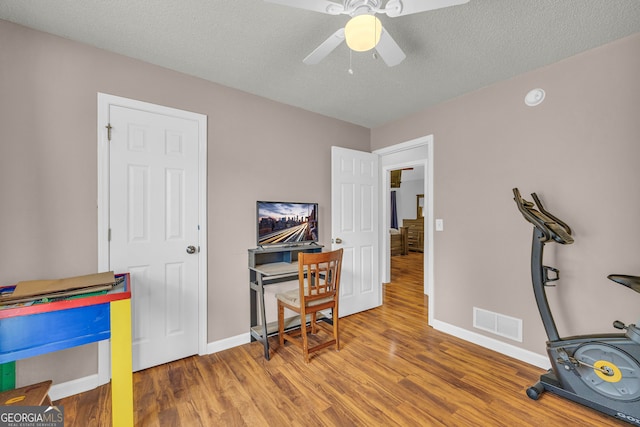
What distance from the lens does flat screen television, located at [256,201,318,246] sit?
108 inches

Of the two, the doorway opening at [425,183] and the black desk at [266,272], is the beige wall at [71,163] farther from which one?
the doorway opening at [425,183]

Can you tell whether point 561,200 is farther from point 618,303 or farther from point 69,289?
point 69,289

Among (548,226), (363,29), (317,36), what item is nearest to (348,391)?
(548,226)

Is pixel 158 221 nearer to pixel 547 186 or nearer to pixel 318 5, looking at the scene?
pixel 318 5

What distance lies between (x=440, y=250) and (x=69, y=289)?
10.3 feet

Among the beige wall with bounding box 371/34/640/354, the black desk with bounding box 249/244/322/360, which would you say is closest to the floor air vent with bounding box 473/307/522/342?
the beige wall with bounding box 371/34/640/354

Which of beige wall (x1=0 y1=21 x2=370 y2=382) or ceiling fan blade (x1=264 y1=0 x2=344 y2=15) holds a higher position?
ceiling fan blade (x1=264 y1=0 x2=344 y2=15)

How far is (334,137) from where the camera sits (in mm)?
3438

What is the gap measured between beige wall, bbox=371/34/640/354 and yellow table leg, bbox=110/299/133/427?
2.83 m

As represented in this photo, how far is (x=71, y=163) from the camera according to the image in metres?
1.93

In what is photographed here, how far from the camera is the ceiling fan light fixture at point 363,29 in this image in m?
1.28

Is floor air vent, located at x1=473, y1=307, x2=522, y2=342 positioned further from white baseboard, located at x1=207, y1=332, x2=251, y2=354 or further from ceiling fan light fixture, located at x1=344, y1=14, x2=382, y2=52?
ceiling fan light fixture, located at x1=344, y1=14, x2=382, y2=52

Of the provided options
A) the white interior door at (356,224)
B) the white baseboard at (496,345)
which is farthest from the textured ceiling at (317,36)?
the white baseboard at (496,345)

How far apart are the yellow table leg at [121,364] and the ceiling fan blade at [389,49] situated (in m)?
2.03
